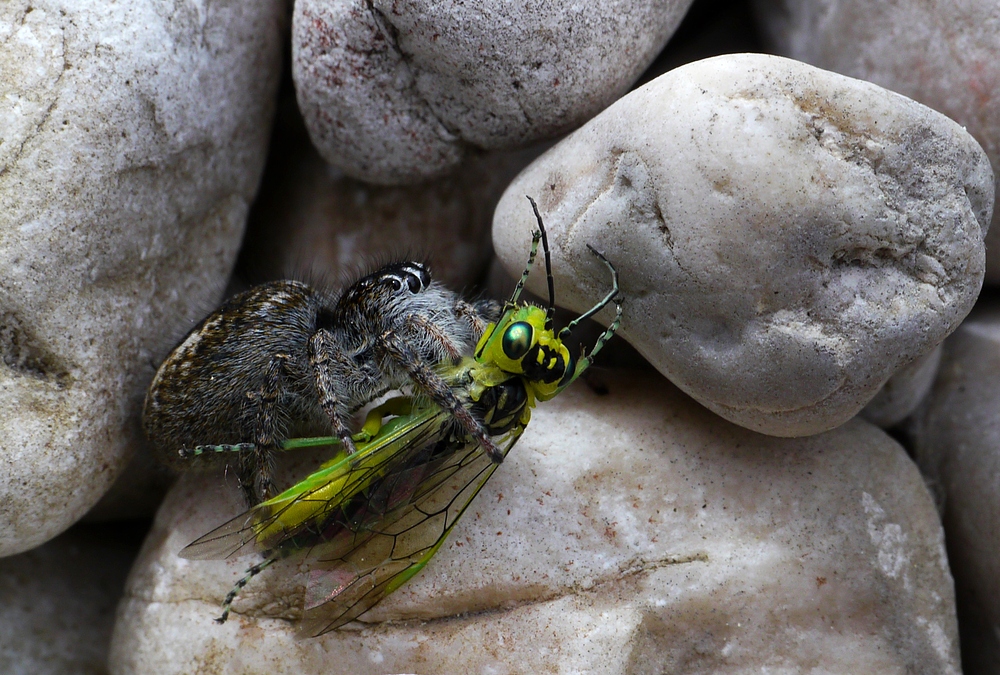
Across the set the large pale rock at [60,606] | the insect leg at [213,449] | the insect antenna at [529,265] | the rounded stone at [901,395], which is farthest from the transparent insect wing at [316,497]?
the rounded stone at [901,395]

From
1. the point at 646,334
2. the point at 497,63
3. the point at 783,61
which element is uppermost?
the point at 783,61

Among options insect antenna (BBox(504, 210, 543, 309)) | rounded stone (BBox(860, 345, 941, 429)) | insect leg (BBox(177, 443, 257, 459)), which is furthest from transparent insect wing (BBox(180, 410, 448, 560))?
rounded stone (BBox(860, 345, 941, 429))

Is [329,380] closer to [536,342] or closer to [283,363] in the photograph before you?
[283,363]

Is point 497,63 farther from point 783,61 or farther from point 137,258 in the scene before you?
point 137,258

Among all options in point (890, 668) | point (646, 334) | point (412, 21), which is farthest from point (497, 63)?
point (890, 668)

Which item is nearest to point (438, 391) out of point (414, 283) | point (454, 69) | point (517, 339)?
point (517, 339)

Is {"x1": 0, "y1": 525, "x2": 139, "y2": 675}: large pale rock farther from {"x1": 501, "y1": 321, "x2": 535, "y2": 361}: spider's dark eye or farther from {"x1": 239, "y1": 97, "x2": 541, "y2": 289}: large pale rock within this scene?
{"x1": 501, "y1": 321, "x2": 535, "y2": 361}: spider's dark eye
